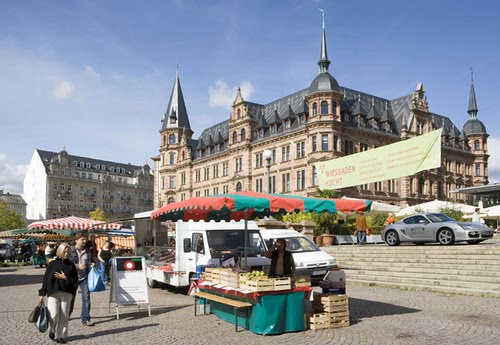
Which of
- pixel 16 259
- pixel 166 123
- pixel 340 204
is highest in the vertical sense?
pixel 166 123

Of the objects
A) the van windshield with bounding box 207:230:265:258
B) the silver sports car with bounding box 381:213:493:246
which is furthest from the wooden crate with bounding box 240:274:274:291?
the silver sports car with bounding box 381:213:493:246

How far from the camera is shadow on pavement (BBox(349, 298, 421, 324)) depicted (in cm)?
1066

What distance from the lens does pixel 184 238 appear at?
15.1 meters

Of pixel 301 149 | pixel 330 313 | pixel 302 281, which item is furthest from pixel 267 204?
pixel 301 149

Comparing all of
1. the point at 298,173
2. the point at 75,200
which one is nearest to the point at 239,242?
the point at 298,173

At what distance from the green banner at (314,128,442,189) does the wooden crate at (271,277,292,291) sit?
13179mm

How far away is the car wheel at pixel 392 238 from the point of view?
71.6ft

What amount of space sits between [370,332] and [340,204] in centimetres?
343

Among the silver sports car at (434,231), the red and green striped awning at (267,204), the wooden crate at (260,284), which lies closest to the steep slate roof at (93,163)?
the silver sports car at (434,231)

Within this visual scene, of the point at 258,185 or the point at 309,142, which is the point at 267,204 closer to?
the point at 309,142

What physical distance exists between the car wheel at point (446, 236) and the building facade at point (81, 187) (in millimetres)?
94994

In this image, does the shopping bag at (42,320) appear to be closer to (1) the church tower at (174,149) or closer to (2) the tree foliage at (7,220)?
(1) the church tower at (174,149)

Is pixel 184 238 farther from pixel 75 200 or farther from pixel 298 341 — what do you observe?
pixel 75 200

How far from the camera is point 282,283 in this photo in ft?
30.9
